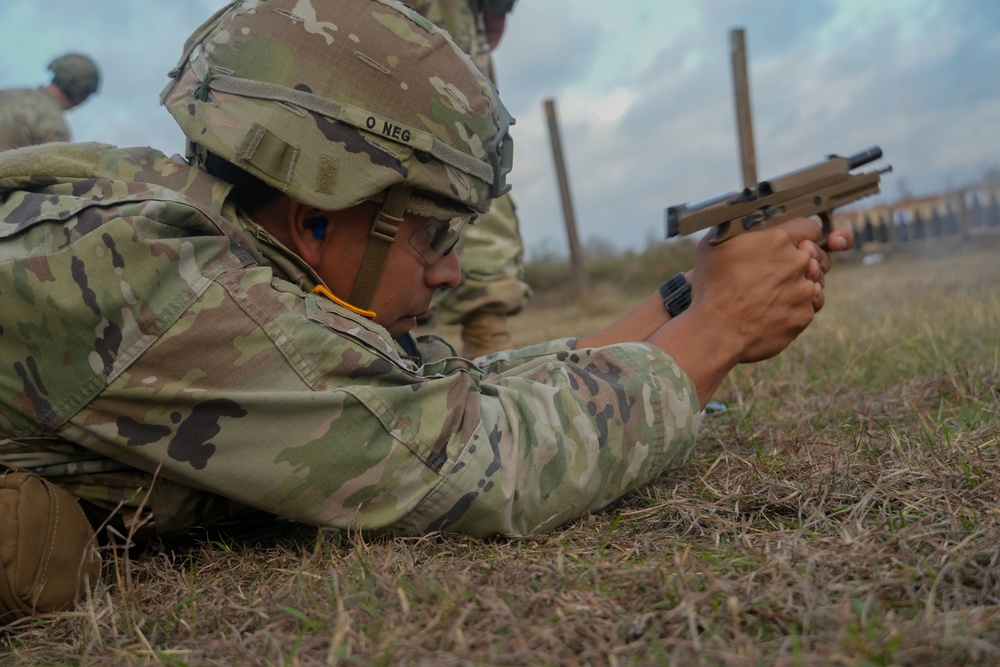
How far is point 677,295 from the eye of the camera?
2.60 m

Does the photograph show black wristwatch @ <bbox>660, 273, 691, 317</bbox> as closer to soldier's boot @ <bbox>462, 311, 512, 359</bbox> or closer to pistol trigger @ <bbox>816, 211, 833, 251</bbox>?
pistol trigger @ <bbox>816, 211, 833, 251</bbox>

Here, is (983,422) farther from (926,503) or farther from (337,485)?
(337,485)

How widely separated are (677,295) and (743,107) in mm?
6550

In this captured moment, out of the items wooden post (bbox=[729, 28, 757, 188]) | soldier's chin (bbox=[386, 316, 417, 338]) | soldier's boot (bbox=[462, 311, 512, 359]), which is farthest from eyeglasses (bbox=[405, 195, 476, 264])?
wooden post (bbox=[729, 28, 757, 188])

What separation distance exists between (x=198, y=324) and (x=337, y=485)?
15.1 inches

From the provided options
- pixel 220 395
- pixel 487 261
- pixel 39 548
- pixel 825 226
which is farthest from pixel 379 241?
pixel 487 261

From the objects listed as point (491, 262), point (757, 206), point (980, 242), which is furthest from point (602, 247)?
point (757, 206)

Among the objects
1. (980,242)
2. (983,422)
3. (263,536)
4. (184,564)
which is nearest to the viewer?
(184,564)

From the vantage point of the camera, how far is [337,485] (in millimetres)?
1580

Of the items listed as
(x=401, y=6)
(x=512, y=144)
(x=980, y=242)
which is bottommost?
(x=980, y=242)

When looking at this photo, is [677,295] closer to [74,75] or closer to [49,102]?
[49,102]

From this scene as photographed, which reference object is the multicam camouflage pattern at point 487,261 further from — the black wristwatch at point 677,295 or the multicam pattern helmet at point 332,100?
the multicam pattern helmet at point 332,100

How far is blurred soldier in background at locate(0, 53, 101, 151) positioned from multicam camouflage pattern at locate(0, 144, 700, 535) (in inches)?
244

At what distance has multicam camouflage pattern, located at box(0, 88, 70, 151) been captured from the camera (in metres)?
7.31
